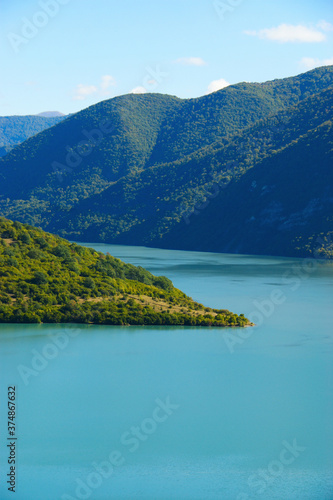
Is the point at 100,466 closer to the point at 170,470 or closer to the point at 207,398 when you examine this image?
the point at 170,470

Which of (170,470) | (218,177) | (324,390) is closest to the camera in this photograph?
(170,470)

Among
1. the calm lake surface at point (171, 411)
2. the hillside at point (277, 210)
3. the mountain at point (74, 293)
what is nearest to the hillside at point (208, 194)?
the hillside at point (277, 210)

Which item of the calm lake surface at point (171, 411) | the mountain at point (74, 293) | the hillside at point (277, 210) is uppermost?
the hillside at point (277, 210)

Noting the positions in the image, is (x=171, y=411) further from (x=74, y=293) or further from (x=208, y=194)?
(x=208, y=194)

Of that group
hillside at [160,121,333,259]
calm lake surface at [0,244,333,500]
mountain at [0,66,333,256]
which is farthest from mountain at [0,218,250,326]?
mountain at [0,66,333,256]

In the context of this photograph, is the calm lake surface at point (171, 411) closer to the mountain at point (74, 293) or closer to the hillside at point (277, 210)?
the mountain at point (74, 293)

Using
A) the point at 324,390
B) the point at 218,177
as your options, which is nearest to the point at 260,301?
the point at 324,390
